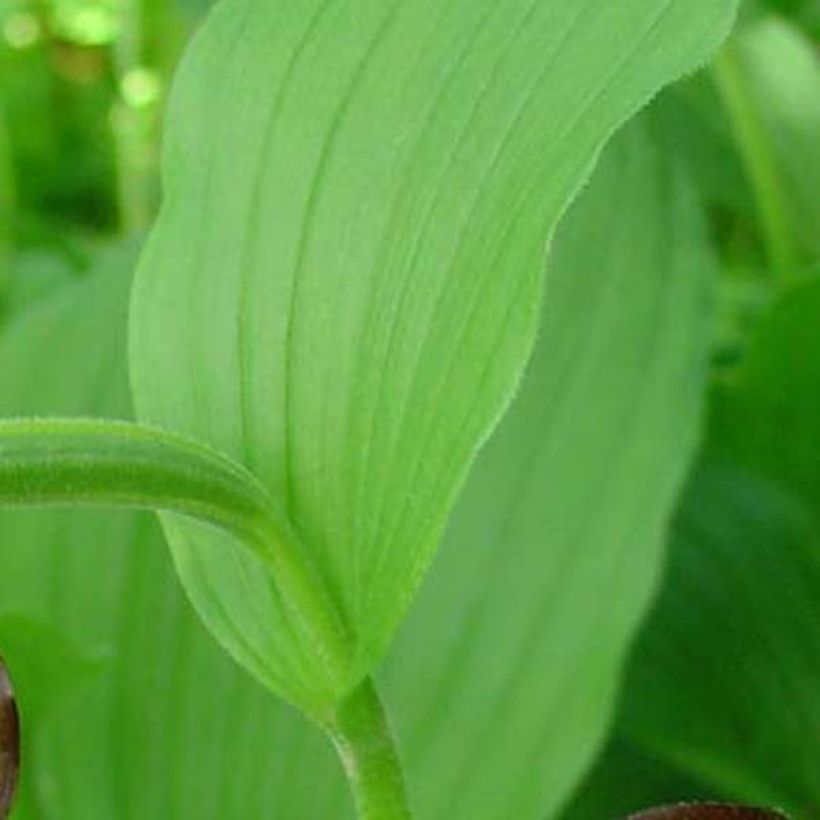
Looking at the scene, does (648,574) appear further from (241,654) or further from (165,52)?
(165,52)

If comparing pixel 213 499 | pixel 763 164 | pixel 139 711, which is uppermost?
pixel 763 164

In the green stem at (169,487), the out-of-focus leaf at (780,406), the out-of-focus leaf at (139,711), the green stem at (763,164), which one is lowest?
the out-of-focus leaf at (139,711)

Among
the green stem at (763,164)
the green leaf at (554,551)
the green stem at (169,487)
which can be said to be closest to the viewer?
the green stem at (169,487)

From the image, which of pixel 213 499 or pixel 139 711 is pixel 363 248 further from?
pixel 139 711

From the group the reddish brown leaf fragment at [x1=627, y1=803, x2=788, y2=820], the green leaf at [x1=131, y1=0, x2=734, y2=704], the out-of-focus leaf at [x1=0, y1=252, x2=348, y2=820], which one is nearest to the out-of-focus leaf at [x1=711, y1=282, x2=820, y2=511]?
the out-of-focus leaf at [x1=0, y1=252, x2=348, y2=820]

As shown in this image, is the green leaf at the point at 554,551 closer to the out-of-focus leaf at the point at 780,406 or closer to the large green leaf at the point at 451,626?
the large green leaf at the point at 451,626

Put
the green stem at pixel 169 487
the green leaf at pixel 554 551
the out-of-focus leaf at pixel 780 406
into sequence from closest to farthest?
the green stem at pixel 169 487 → the green leaf at pixel 554 551 → the out-of-focus leaf at pixel 780 406

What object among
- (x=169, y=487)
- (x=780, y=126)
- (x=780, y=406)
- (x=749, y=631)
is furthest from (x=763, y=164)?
(x=169, y=487)

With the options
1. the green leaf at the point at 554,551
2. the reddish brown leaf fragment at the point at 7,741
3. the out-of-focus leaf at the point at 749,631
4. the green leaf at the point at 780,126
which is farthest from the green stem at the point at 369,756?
the green leaf at the point at 780,126
